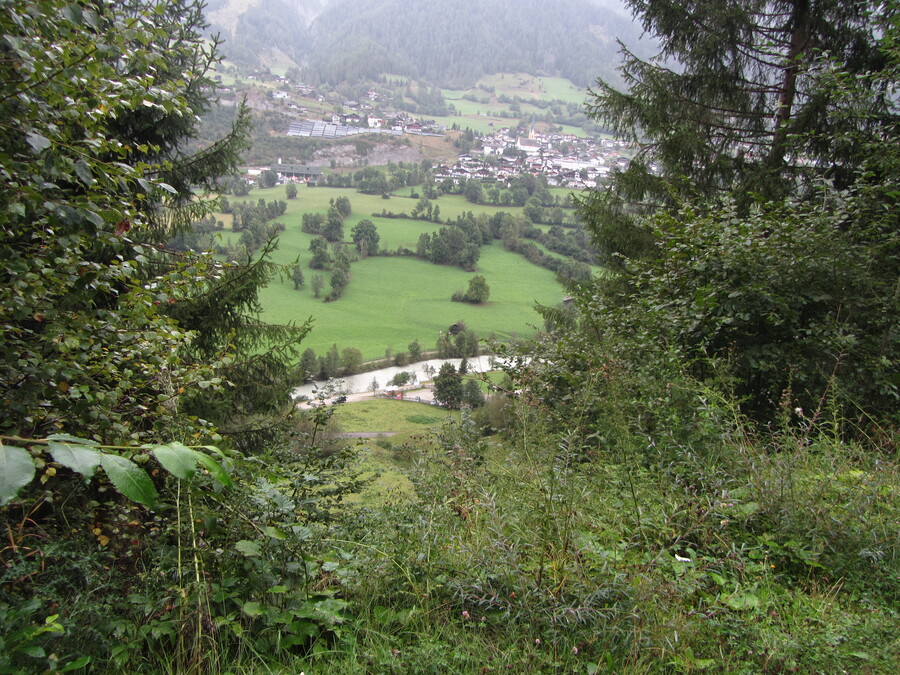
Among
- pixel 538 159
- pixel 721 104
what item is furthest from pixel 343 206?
pixel 721 104

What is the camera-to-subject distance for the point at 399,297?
6028 centimetres

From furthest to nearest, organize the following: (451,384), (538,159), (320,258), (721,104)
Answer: (538,159) < (320,258) < (451,384) < (721,104)

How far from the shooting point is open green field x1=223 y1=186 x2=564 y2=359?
163ft

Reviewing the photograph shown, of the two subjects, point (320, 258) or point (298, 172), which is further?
point (298, 172)

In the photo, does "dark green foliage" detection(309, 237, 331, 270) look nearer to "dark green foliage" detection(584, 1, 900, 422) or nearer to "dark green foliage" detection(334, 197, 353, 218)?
"dark green foliage" detection(334, 197, 353, 218)

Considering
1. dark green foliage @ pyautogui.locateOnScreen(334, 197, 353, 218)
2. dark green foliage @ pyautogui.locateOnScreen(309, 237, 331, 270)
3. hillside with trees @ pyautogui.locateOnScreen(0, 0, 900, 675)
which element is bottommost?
dark green foliage @ pyautogui.locateOnScreen(309, 237, 331, 270)

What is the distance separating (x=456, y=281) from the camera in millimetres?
62844

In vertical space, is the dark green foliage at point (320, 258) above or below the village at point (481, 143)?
below

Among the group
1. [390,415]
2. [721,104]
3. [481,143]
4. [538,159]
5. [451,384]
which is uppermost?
[481,143]

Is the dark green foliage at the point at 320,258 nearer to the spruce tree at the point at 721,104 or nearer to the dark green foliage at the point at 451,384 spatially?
the dark green foliage at the point at 451,384

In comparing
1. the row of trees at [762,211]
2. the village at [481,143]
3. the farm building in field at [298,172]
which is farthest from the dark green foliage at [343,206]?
the row of trees at [762,211]

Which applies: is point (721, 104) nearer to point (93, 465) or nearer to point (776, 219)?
point (776, 219)

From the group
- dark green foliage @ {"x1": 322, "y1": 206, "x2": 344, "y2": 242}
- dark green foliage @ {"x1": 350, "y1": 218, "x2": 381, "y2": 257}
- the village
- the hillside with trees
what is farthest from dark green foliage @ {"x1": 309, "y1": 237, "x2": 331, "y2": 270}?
the hillside with trees

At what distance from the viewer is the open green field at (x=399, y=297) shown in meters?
49.7
